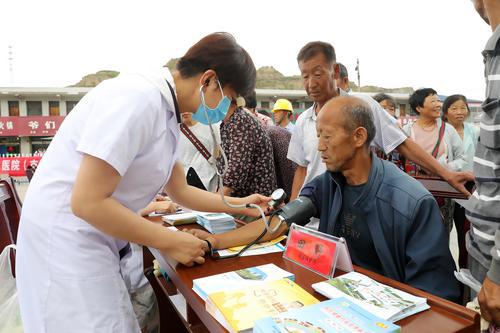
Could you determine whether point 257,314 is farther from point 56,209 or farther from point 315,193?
point 315,193

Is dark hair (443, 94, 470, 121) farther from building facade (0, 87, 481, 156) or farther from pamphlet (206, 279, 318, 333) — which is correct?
building facade (0, 87, 481, 156)

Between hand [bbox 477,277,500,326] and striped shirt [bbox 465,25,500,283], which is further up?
striped shirt [bbox 465,25,500,283]

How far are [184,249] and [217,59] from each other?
2.13ft

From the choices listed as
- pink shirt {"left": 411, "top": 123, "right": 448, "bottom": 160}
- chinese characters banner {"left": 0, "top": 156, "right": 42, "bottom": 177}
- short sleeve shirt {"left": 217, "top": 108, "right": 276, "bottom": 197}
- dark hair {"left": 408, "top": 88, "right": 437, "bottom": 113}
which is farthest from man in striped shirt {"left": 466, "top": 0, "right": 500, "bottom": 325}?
chinese characters banner {"left": 0, "top": 156, "right": 42, "bottom": 177}

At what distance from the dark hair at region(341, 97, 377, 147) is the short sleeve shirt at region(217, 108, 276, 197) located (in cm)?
85

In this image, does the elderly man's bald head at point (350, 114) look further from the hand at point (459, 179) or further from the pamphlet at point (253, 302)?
the pamphlet at point (253, 302)

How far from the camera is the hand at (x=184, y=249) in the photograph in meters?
1.18

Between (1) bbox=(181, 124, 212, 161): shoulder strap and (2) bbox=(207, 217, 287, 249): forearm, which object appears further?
(1) bbox=(181, 124, 212, 161): shoulder strap

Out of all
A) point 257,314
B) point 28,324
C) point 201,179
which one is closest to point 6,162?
point 201,179

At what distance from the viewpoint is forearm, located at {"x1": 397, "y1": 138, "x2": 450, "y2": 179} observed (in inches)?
79.5

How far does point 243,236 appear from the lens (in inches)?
58.4

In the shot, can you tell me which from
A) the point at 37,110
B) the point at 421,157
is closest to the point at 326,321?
the point at 421,157

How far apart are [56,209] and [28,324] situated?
410 mm

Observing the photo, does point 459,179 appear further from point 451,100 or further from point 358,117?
point 451,100
